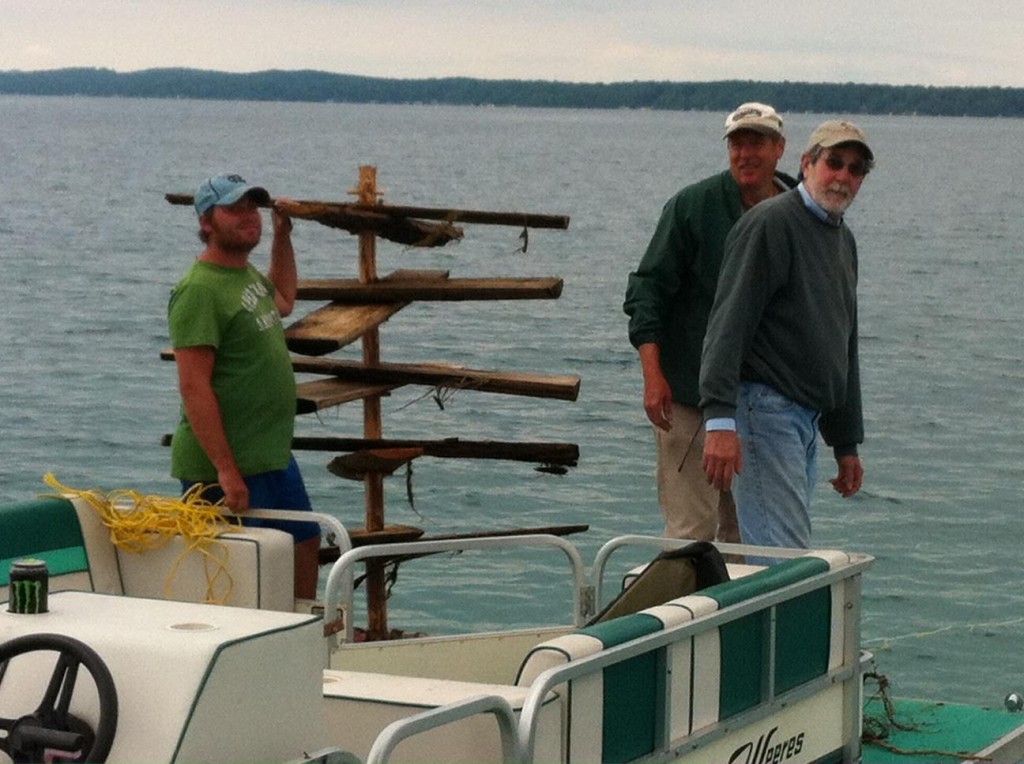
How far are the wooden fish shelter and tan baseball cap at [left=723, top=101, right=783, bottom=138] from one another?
2617 mm

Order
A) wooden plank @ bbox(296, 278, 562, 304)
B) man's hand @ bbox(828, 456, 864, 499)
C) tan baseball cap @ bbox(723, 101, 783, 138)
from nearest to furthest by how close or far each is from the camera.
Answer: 1. tan baseball cap @ bbox(723, 101, 783, 138)
2. man's hand @ bbox(828, 456, 864, 499)
3. wooden plank @ bbox(296, 278, 562, 304)

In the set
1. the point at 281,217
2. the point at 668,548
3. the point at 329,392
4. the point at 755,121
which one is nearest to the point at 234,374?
the point at 281,217

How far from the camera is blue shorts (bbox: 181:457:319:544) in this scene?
20.2 feet

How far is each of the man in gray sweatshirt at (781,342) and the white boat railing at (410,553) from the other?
0.50 meters

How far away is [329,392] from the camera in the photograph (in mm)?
8977

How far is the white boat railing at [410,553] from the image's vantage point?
18.1ft

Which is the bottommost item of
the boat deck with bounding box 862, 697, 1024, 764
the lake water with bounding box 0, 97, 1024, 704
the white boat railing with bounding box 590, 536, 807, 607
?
the lake water with bounding box 0, 97, 1024, 704

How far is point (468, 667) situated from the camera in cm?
565

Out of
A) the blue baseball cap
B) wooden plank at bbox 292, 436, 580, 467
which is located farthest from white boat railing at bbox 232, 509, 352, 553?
wooden plank at bbox 292, 436, 580, 467

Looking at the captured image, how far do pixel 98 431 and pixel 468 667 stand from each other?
15.5 meters

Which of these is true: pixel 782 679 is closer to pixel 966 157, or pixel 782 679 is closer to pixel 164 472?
pixel 164 472

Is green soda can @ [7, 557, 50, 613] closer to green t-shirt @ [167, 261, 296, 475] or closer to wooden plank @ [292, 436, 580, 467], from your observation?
green t-shirt @ [167, 261, 296, 475]

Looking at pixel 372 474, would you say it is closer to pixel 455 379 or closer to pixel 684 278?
pixel 455 379

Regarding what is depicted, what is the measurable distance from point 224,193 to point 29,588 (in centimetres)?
224
